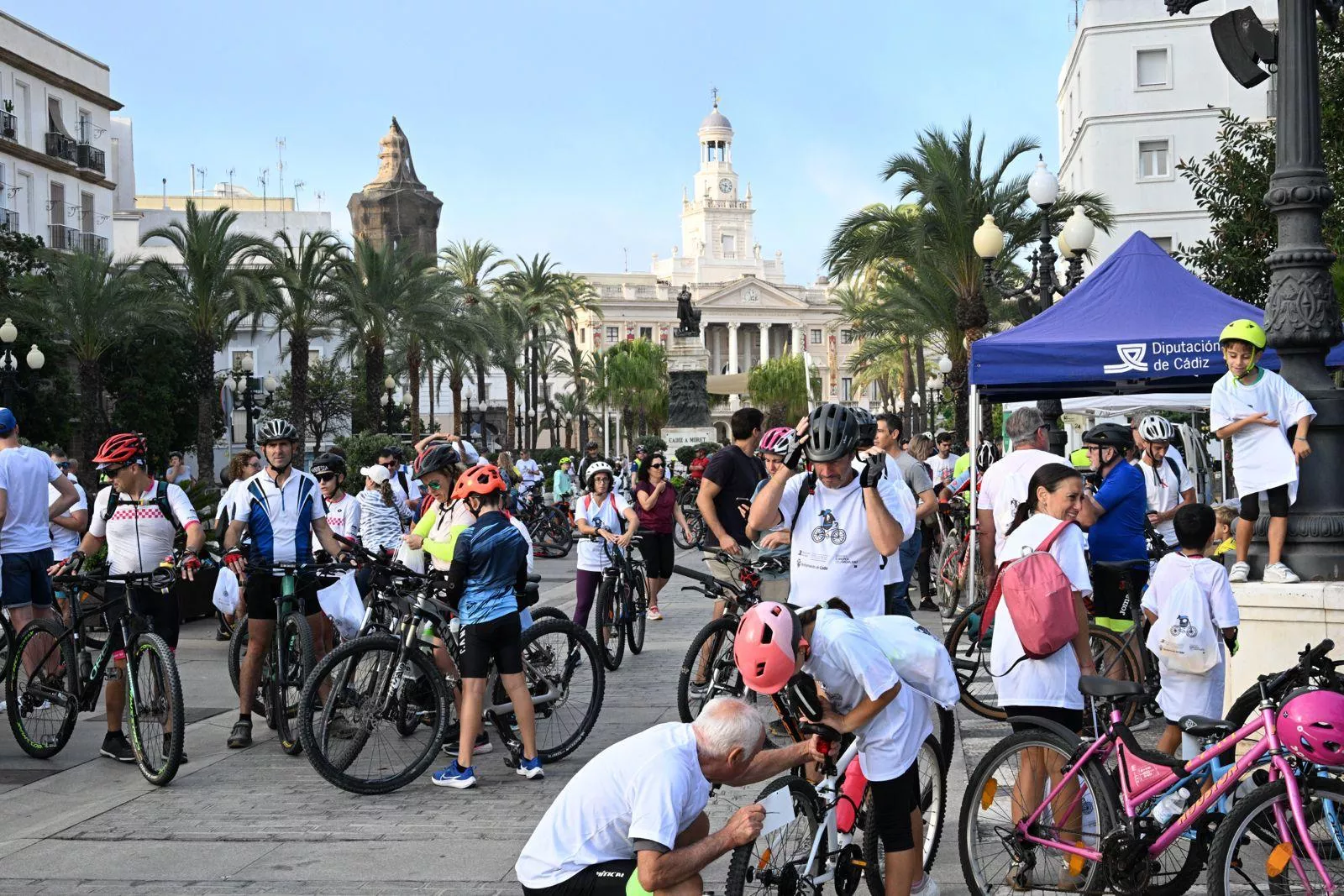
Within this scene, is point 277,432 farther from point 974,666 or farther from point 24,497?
point 974,666

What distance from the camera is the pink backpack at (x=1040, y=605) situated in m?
5.43

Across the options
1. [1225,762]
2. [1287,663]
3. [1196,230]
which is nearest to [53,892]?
[1225,762]

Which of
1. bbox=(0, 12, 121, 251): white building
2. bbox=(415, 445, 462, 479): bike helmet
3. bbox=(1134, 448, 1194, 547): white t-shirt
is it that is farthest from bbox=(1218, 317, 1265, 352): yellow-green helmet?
bbox=(0, 12, 121, 251): white building

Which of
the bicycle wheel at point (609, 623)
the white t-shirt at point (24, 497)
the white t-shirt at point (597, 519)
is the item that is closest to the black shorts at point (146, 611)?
the white t-shirt at point (24, 497)

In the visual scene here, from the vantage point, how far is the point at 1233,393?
309 inches

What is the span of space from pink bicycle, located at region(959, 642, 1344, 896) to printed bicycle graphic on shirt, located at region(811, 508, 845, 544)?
1378mm

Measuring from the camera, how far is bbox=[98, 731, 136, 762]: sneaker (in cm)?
847

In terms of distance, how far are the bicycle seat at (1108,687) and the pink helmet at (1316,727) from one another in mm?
458

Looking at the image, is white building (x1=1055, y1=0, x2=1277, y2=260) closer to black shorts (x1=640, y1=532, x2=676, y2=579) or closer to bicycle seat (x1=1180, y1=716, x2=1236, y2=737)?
black shorts (x1=640, y1=532, x2=676, y2=579)

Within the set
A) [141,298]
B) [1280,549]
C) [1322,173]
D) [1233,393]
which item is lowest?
[1280,549]

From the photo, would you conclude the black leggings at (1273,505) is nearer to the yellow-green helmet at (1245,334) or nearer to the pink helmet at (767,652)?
the yellow-green helmet at (1245,334)

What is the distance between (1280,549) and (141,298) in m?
33.1

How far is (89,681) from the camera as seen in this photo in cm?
832

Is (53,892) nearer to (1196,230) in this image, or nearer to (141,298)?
(141,298)
